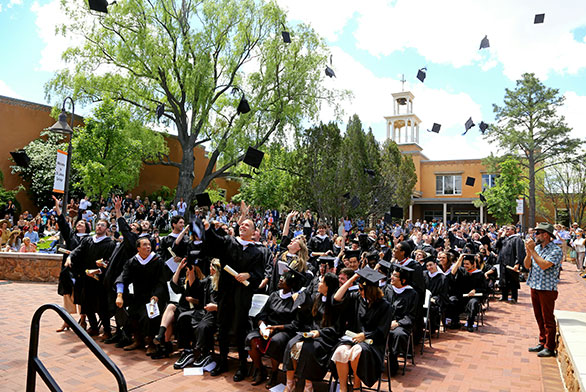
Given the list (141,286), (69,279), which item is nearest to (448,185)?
(69,279)

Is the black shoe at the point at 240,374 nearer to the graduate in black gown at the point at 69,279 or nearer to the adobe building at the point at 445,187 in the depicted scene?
the graduate in black gown at the point at 69,279

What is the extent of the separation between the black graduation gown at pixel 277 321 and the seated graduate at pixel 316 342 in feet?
0.57

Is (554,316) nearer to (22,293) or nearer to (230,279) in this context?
(230,279)

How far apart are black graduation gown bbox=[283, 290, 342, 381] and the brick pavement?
0.55 metres

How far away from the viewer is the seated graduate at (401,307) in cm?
559

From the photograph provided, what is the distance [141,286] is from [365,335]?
11.6ft

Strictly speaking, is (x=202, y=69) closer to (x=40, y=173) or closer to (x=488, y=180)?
(x=40, y=173)

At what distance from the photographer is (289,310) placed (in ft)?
17.8

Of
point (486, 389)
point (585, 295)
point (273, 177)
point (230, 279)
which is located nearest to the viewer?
point (486, 389)

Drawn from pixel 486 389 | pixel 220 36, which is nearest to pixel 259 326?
pixel 486 389

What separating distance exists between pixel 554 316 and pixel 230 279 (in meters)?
4.90

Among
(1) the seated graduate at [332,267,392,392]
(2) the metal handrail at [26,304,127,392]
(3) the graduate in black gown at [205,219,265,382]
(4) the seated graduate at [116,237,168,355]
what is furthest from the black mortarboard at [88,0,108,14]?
(2) the metal handrail at [26,304,127,392]

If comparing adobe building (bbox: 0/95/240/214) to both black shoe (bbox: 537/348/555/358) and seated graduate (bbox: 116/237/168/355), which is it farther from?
black shoe (bbox: 537/348/555/358)

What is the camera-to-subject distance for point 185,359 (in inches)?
225
